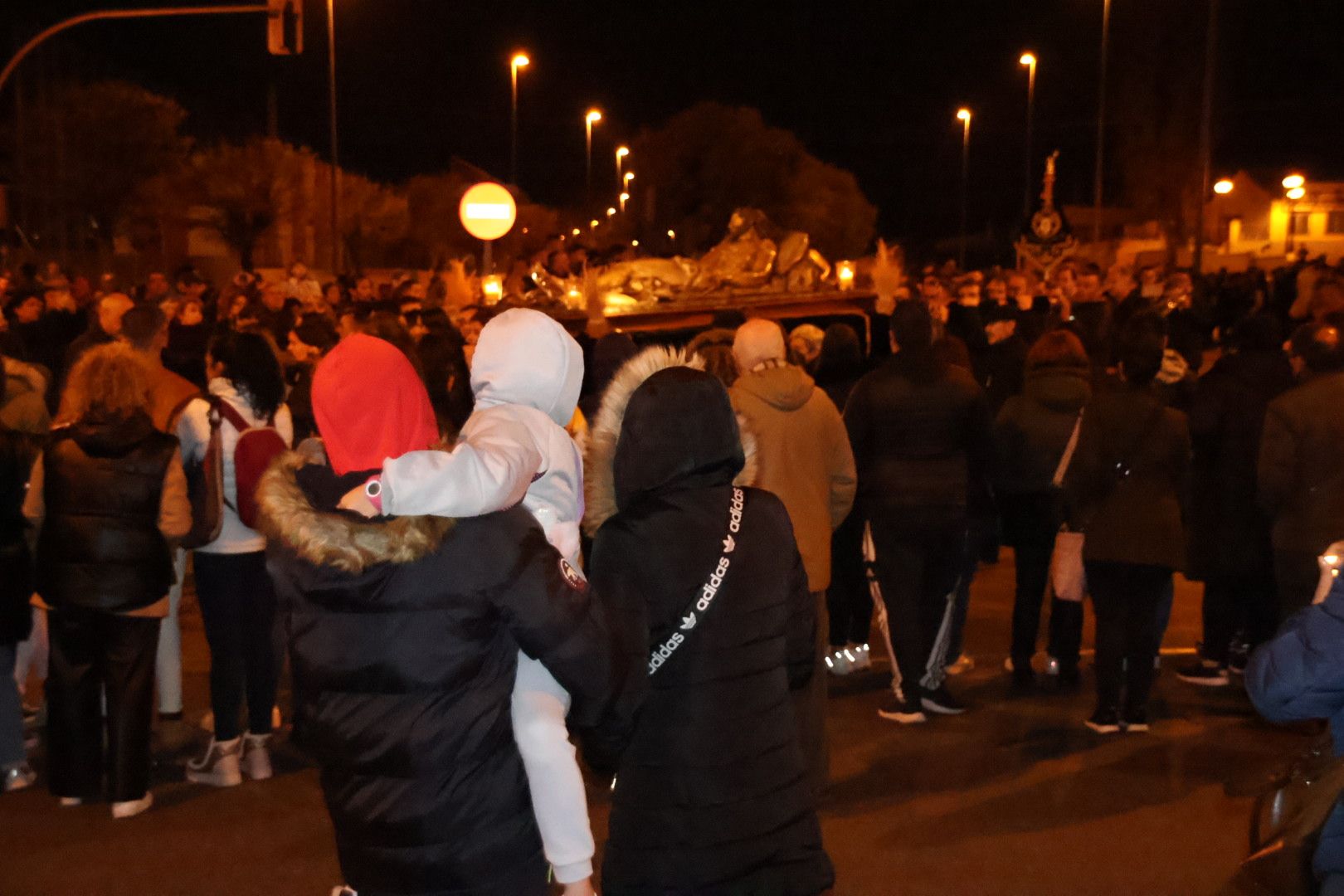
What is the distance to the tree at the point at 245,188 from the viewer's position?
46.8m

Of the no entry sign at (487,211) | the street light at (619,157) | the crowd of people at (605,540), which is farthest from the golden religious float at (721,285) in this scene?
the street light at (619,157)

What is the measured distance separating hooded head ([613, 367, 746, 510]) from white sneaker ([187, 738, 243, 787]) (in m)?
3.62

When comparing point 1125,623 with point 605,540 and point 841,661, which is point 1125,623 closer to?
point 841,661

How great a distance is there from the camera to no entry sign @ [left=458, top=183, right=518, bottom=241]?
12.0 meters

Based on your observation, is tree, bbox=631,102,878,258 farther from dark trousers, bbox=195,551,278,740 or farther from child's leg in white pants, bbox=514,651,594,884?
child's leg in white pants, bbox=514,651,594,884

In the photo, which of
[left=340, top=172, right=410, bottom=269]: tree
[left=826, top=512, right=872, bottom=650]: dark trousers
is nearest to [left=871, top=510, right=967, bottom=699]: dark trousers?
[left=826, top=512, right=872, bottom=650]: dark trousers

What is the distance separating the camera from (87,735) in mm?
5840

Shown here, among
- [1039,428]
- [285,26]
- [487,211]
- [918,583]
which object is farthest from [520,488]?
[285,26]

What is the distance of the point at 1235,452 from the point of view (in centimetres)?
745

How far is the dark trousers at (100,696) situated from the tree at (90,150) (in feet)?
127

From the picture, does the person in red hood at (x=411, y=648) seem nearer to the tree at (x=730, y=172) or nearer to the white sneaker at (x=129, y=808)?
the white sneaker at (x=129, y=808)

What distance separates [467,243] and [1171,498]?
160 ft

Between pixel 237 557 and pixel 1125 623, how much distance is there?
4.09 m

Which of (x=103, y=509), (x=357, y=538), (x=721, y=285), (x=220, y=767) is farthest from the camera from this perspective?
(x=721, y=285)
